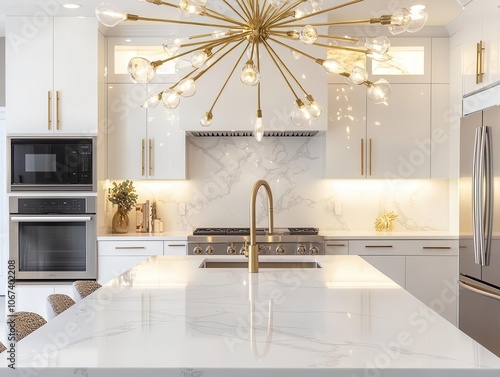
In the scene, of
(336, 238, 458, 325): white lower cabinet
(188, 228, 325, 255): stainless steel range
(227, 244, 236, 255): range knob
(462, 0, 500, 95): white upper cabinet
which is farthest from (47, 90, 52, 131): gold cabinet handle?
(462, 0, 500, 95): white upper cabinet

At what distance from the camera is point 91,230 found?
4758mm

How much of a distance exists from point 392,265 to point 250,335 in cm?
333

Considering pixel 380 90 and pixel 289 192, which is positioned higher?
pixel 380 90

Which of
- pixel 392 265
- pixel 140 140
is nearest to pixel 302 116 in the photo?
pixel 392 265

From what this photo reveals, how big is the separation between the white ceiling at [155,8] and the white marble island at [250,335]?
267cm

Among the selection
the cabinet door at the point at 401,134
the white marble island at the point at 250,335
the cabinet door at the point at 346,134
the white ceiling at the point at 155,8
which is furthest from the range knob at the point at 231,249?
the white marble island at the point at 250,335

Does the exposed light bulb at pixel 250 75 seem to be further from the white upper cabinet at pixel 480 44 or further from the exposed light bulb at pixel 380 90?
the white upper cabinet at pixel 480 44

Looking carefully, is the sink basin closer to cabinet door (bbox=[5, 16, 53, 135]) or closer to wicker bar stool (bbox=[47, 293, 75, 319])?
wicker bar stool (bbox=[47, 293, 75, 319])

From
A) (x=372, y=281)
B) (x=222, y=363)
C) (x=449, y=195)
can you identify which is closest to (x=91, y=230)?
(x=372, y=281)

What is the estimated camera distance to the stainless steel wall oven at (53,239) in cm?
474

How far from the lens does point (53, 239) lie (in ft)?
15.6

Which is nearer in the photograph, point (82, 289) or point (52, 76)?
point (82, 289)

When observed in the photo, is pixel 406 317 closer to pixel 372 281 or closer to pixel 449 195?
pixel 372 281

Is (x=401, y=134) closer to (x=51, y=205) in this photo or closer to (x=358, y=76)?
(x=358, y=76)
